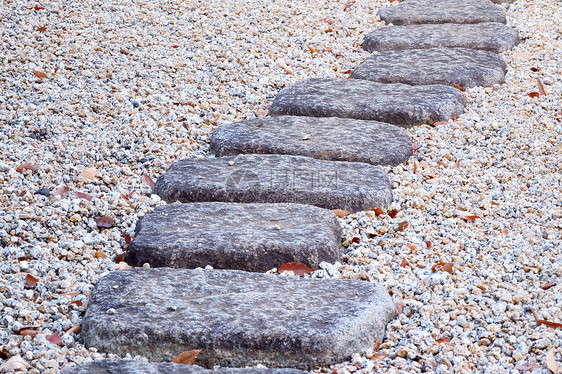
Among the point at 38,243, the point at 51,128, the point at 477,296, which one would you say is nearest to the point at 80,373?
the point at 38,243

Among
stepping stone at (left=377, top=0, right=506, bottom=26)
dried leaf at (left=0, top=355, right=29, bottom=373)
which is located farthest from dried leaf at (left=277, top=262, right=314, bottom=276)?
stepping stone at (left=377, top=0, right=506, bottom=26)

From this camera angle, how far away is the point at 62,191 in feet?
7.34

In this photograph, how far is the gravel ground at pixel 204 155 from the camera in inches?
64.6

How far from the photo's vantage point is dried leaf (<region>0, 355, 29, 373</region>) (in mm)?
1474

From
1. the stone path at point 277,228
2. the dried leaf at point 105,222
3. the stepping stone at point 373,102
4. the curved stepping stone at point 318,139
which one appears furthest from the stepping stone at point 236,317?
the stepping stone at point 373,102

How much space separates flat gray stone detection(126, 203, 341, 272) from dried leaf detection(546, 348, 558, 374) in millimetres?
Result: 661

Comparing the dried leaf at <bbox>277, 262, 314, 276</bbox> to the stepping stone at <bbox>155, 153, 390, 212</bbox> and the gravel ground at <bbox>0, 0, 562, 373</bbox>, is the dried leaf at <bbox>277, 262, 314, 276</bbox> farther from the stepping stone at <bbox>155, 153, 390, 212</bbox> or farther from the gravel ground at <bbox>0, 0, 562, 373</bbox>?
the stepping stone at <bbox>155, 153, 390, 212</bbox>

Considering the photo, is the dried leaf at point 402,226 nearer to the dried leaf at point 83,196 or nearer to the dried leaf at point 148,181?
the dried leaf at point 148,181

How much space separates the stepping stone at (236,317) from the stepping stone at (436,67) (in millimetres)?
1587

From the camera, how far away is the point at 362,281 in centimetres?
177

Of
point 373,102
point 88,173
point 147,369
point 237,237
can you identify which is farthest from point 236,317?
point 373,102

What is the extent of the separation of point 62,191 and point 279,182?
29.3 inches

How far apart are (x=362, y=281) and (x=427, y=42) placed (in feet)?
6.91

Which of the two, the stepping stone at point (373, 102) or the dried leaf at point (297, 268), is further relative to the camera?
the stepping stone at point (373, 102)
